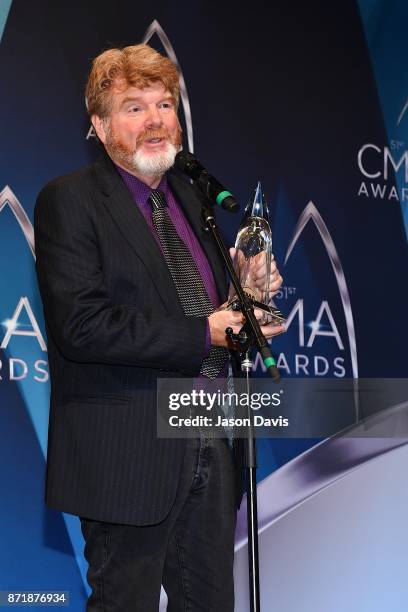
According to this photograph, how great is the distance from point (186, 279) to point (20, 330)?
4.43ft

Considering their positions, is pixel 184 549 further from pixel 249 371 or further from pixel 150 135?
pixel 150 135

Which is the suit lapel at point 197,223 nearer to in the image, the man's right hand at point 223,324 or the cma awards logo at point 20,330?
the man's right hand at point 223,324

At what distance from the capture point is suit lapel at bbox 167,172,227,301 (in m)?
2.21

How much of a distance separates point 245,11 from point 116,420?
8.17 ft

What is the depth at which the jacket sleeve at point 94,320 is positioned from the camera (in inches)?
74.7

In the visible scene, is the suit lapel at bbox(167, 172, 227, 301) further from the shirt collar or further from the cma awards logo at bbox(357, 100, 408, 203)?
the cma awards logo at bbox(357, 100, 408, 203)

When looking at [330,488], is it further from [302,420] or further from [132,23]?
[132,23]

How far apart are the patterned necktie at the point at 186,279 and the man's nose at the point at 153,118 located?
212 millimetres

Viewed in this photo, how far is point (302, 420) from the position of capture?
3.14m

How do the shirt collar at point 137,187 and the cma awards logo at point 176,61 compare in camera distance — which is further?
the cma awards logo at point 176,61

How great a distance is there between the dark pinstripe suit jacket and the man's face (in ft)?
0.60

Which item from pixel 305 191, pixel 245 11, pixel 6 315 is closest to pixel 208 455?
pixel 6 315

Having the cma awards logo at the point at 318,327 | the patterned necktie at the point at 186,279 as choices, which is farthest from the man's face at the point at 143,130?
the cma awards logo at the point at 318,327

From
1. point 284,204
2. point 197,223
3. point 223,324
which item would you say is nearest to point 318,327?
point 284,204
